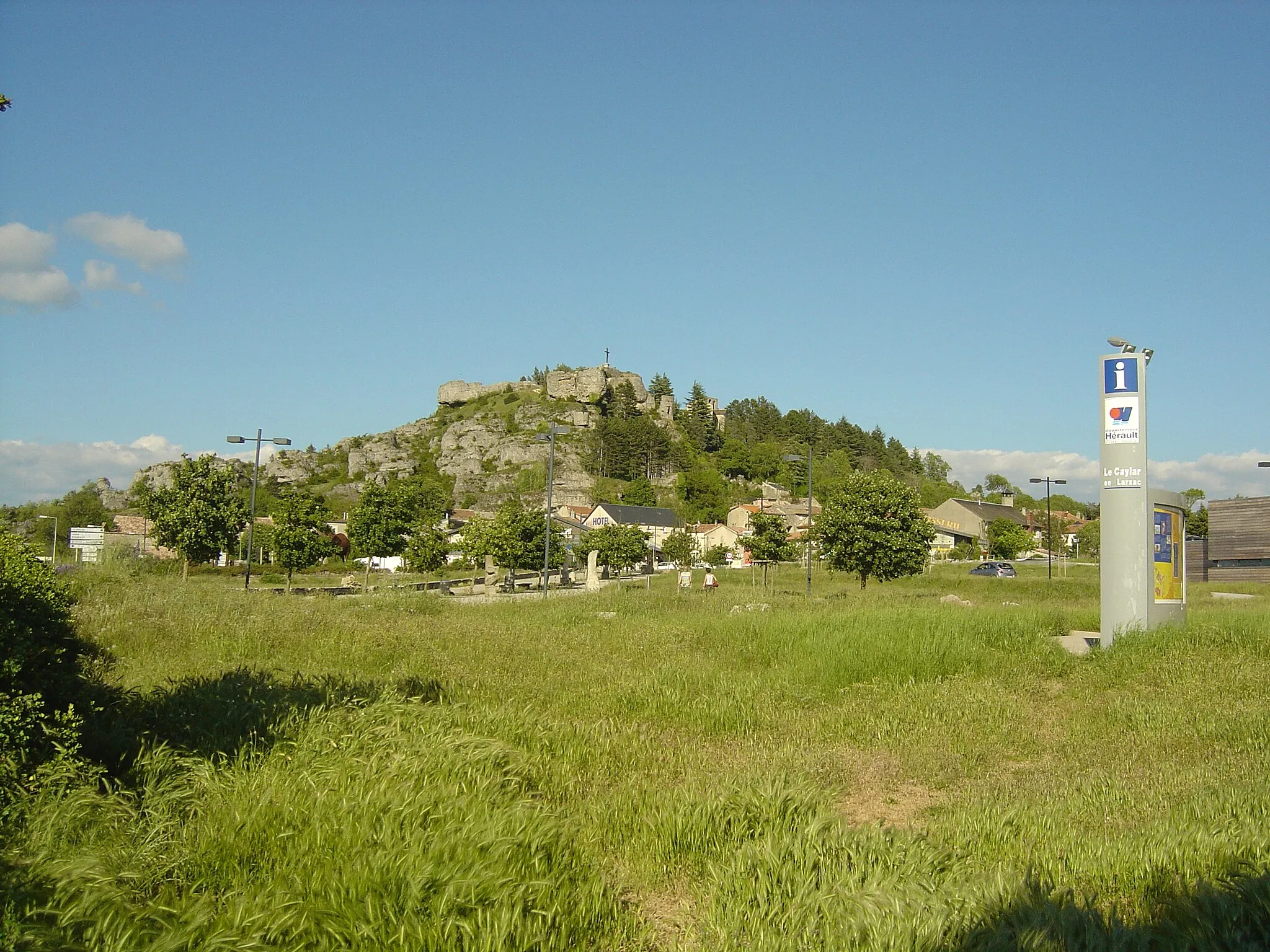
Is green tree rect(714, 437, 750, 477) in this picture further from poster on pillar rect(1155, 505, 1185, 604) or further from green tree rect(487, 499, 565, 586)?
poster on pillar rect(1155, 505, 1185, 604)

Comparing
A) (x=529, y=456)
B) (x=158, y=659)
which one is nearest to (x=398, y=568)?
(x=158, y=659)

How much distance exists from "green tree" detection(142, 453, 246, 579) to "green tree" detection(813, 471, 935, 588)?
2476cm

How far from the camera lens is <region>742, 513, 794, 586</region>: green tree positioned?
137 feet

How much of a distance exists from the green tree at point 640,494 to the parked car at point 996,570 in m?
64.5

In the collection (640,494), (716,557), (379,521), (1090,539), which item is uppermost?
(640,494)

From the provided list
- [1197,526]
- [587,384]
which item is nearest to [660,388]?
[587,384]

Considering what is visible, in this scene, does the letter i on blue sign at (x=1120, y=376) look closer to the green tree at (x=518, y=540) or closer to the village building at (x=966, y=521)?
the green tree at (x=518, y=540)

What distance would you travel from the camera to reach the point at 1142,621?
14469mm

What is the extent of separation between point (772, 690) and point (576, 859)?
22.8ft

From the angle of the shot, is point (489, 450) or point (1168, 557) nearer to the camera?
point (1168, 557)

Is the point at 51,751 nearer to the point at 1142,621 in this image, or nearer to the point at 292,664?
the point at 292,664

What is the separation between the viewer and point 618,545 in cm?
5766

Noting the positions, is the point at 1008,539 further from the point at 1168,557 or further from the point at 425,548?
the point at 1168,557

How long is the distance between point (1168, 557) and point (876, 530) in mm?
19107
